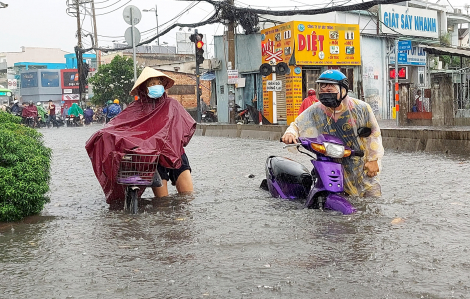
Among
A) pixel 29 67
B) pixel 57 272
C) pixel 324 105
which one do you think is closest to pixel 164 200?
pixel 324 105

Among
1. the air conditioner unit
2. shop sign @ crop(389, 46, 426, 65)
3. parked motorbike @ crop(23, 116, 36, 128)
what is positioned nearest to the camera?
shop sign @ crop(389, 46, 426, 65)

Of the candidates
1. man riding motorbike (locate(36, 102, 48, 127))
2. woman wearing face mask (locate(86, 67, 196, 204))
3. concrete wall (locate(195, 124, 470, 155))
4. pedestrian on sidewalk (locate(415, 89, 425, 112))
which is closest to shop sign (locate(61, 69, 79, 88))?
man riding motorbike (locate(36, 102, 48, 127))

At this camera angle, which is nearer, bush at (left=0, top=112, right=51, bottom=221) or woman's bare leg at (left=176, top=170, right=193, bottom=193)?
bush at (left=0, top=112, right=51, bottom=221)

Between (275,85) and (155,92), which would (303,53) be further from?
(155,92)

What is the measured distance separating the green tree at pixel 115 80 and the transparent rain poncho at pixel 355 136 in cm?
3868

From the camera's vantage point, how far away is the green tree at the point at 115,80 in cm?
4338

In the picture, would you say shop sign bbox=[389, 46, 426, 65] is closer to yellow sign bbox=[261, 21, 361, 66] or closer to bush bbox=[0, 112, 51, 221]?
yellow sign bbox=[261, 21, 361, 66]

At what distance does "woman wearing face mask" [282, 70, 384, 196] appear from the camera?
5.40 m

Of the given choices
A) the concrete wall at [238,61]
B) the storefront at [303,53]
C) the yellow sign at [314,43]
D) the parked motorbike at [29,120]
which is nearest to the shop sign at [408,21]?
the yellow sign at [314,43]

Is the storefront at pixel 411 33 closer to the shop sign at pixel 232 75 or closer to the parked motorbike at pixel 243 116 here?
the parked motorbike at pixel 243 116

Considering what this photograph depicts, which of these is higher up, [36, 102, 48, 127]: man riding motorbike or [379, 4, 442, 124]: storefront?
[379, 4, 442, 124]: storefront

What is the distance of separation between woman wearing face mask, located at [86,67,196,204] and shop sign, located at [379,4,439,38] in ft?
82.6

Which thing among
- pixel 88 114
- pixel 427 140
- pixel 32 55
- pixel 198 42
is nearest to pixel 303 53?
pixel 198 42

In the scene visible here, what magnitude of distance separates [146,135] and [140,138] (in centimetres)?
10
